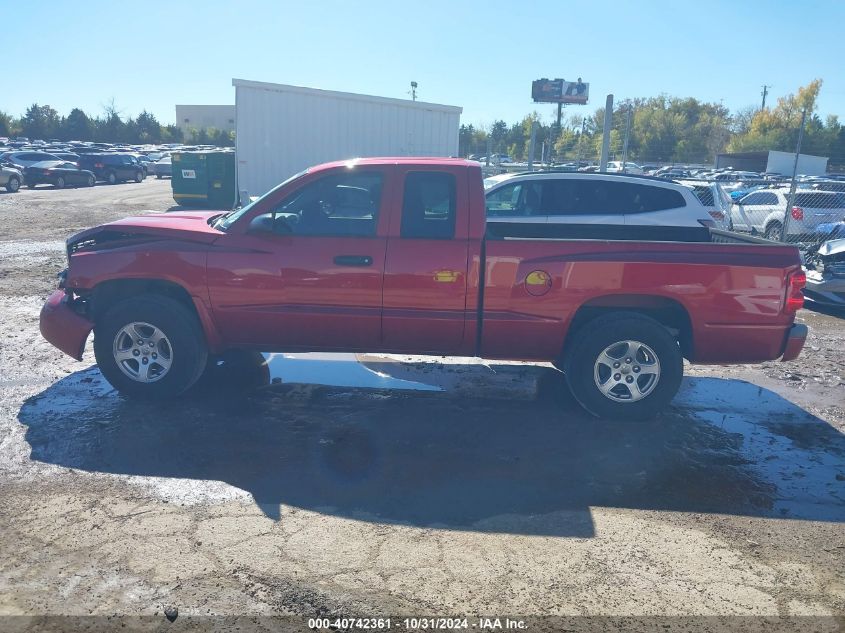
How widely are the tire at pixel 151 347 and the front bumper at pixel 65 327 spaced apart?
0.44 feet

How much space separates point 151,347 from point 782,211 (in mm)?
15912

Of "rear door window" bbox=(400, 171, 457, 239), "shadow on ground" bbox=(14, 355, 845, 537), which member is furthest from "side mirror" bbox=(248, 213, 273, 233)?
"shadow on ground" bbox=(14, 355, 845, 537)

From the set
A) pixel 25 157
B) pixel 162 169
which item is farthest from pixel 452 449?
pixel 162 169

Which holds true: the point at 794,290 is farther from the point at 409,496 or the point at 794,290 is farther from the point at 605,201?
the point at 605,201

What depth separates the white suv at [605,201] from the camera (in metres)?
9.14

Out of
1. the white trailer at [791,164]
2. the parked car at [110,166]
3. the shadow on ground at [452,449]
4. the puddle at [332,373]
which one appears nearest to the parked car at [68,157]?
the parked car at [110,166]

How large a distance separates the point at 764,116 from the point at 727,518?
73935 millimetres

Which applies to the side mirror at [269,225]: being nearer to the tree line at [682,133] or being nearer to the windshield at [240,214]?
the windshield at [240,214]

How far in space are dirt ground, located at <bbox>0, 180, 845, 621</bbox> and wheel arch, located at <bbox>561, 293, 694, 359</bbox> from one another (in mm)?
675

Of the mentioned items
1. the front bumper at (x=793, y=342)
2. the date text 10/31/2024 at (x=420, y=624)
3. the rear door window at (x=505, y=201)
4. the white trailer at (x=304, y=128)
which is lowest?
the date text 10/31/2024 at (x=420, y=624)

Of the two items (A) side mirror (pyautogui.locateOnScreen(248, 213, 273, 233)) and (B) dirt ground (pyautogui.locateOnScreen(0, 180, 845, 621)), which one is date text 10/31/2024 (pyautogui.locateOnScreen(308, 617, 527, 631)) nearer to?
(B) dirt ground (pyautogui.locateOnScreen(0, 180, 845, 621))

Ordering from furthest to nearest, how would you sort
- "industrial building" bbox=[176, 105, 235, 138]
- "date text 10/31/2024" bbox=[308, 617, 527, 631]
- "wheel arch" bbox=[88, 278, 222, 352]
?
"industrial building" bbox=[176, 105, 235, 138] → "wheel arch" bbox=[88, 278, 222, 352] → "date text 10/31/2024" bbox=[308, 617, 527, 631]

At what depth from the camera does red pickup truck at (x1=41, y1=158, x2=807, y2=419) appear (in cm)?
534

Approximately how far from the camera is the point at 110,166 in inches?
1367
